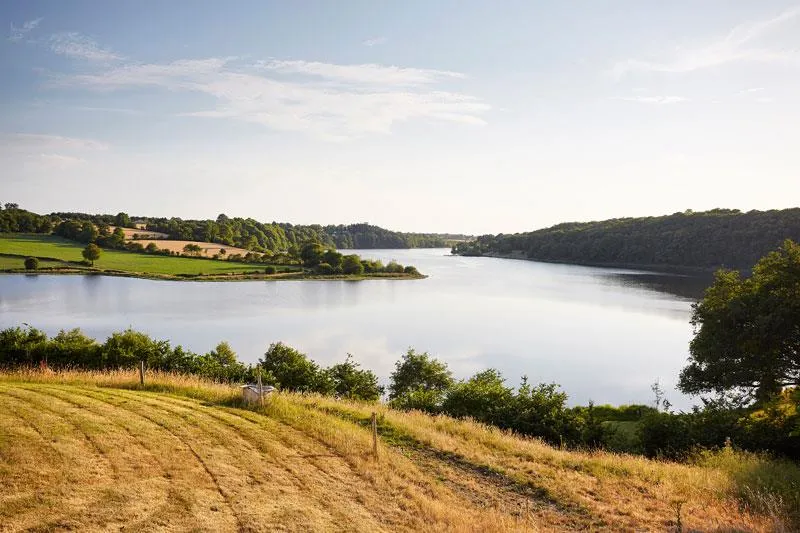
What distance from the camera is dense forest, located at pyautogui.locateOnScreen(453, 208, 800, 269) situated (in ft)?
420

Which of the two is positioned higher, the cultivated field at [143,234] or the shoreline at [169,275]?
the cultivated field at [143,234]

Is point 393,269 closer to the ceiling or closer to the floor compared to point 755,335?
closer to the floor

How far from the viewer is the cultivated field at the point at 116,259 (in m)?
116

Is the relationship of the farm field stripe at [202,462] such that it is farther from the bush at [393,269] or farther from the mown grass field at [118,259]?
the bush at [393,269]

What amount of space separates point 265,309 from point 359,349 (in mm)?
27832

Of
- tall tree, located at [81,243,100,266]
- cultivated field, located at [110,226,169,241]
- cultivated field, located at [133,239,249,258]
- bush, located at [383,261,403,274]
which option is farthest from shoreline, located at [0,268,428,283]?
cultivated field, located at [110,226,169,241]

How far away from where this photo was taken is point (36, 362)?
2341cm

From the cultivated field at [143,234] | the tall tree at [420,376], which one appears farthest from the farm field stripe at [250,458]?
the cultivated field at [143,234]

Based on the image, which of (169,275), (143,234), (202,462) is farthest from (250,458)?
(143,234)

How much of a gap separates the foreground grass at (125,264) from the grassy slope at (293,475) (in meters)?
105

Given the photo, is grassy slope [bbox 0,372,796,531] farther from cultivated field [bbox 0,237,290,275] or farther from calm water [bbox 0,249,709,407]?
cultivated field [bbox 0,237,290,275]

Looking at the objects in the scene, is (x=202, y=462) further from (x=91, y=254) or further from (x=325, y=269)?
(x=91, y=254)

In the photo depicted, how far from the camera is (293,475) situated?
10.6 metres

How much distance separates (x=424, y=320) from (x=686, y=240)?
110433 mm
